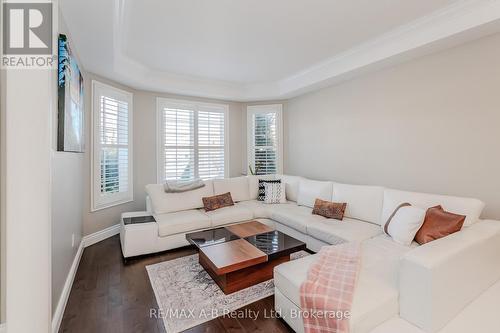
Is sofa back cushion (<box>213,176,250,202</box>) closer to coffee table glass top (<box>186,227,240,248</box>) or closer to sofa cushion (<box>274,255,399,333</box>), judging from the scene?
coffee table glass top (<box>186,227,240,248</box>)

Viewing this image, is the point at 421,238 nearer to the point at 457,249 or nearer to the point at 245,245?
the point at 457,249

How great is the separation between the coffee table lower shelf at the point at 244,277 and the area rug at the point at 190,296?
0.14ft

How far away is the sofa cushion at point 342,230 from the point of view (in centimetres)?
252

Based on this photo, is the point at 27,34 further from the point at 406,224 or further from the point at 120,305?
the point at 406,224

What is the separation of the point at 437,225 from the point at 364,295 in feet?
3.87

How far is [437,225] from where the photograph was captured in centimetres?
210

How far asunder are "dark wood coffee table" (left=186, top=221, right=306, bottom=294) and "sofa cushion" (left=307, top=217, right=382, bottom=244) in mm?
399

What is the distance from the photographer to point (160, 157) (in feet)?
14.7

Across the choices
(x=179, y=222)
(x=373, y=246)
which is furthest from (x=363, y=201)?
(x=179, y=222)

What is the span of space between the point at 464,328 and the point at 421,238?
0.83 m

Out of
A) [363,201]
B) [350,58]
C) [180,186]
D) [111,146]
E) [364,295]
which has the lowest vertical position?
[364,295]

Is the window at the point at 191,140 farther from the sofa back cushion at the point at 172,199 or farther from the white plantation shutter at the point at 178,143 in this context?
the sofa back cushion at the point at 172,199

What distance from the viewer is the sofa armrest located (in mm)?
1415

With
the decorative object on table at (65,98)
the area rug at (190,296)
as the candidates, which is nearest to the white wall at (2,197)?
the decorative object on table at (65,98)
